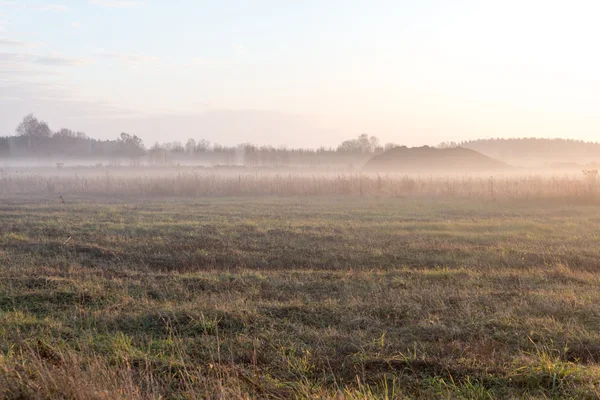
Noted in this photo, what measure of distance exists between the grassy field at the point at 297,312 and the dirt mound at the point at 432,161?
57587mm

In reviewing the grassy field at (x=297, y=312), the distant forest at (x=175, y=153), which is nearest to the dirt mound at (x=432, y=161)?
the distant forest at (x=175, y=153)

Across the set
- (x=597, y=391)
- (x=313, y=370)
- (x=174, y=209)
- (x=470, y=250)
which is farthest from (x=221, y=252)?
(x=174, y=209)

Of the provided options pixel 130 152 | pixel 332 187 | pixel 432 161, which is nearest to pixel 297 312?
pixel 332 187

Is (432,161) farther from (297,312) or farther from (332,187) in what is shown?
(297,312)

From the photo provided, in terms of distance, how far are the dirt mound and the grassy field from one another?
57.6 meters

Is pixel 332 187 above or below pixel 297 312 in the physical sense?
above

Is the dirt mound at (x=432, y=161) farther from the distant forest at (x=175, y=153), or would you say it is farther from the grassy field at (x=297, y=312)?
the grassy field at (x=297, y=312)

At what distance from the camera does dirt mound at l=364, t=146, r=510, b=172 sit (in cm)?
7094

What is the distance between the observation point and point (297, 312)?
705cm

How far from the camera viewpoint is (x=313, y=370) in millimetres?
5176

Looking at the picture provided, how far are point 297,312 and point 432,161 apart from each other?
68.6 meters

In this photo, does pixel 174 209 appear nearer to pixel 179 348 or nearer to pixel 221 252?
pixel 221 252

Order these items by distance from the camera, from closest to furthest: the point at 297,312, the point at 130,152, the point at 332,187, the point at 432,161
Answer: the point at 297,312
the point at 332,187
the point at 432,161
the point at 130,152

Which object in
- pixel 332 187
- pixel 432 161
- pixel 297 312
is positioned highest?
pixel 432 161
